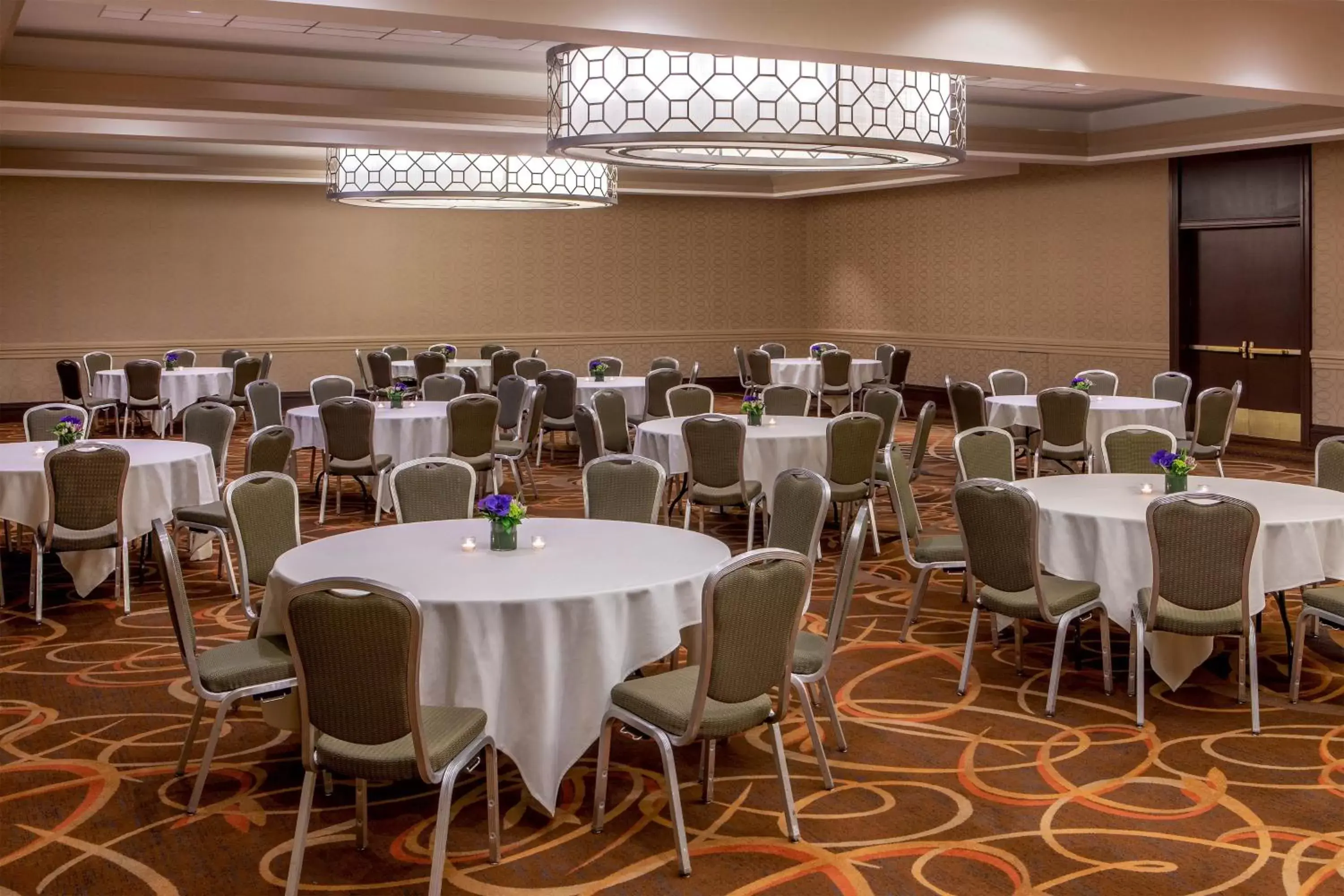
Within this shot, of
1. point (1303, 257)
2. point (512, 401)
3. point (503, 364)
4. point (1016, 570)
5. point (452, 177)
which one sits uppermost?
point (452, 177)

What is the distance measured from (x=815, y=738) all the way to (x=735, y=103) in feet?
11.2

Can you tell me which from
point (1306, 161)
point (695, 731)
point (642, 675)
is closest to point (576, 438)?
point (1306, 161)

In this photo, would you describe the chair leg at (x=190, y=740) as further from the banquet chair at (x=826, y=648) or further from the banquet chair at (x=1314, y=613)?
the banquet chair at (x=1314, y=613)

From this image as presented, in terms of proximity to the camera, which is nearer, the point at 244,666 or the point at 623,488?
the point at 244,666

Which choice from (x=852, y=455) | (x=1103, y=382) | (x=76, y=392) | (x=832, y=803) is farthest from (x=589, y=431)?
(x=76, y=392)

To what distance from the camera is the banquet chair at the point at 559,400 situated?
11.8 metres

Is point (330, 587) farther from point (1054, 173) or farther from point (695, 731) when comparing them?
point (1054, 173)

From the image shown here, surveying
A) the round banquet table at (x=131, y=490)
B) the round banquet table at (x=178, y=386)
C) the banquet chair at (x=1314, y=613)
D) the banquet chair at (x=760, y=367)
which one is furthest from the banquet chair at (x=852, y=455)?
the round banquet table at (x=178, y=386)

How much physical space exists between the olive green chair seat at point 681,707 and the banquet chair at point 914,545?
2158 millimetres

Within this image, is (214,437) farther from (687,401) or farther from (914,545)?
(914,545)

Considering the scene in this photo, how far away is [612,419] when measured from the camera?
1014 centimetres

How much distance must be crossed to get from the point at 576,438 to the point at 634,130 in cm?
815

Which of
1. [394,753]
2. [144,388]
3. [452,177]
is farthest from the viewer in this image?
[144,388]

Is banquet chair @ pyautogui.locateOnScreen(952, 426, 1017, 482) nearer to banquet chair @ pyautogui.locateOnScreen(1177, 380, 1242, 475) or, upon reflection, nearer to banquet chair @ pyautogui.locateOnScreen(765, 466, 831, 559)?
banquet chair @ pyautogui.locateOnScreen(765, 466, 831, 559)
